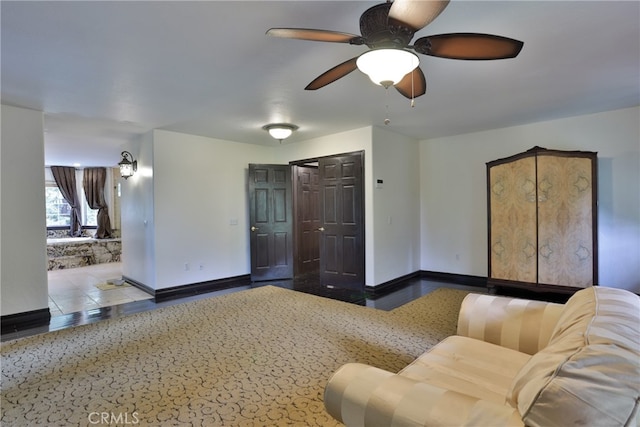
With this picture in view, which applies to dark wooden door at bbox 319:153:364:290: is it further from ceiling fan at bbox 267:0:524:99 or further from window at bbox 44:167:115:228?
window at bbox 44:167:115:228

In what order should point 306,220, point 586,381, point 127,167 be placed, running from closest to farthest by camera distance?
point 586,381 → point 127,167 → point 306,220

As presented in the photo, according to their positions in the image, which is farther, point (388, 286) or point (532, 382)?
point (388, 286)

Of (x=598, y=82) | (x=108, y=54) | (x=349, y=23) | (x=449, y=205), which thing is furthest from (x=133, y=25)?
(x=449, y=205)

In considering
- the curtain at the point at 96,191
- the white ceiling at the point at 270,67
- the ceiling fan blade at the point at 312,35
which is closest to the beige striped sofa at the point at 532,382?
the ceiling fan blade at the point at 312,35

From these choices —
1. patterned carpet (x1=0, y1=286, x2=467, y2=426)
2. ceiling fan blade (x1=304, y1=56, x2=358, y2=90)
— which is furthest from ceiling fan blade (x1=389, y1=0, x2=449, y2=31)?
patterned carpet (x1=0, y1=286, x2=467, y2=426)

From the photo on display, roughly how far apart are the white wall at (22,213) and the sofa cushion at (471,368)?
445 cm

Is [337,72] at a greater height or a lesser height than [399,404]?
greater

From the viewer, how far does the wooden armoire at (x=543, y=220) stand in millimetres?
4066

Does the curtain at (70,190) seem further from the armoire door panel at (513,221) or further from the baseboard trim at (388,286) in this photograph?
the armoire door panel at (513,221)

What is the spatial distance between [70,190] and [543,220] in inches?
447

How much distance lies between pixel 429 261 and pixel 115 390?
16.7 ft

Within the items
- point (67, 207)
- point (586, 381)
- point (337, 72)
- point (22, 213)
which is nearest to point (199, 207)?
point (22, 213)

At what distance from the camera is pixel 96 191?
371 inches

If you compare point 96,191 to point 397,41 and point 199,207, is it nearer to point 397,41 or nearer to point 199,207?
point 199,207
